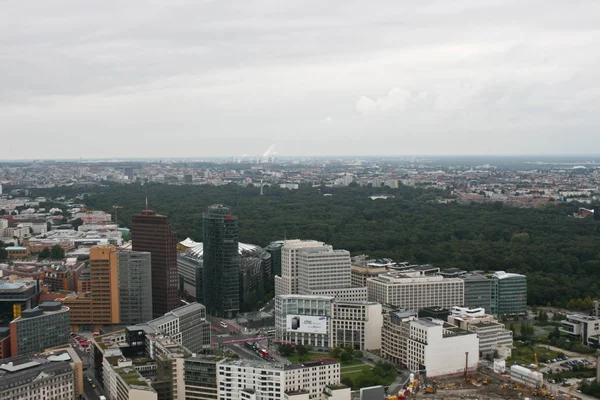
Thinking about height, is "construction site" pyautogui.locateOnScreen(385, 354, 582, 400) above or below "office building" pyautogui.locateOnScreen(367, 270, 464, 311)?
below

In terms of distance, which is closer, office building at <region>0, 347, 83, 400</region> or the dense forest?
office building at <region>0, 347, 83, 400</region>

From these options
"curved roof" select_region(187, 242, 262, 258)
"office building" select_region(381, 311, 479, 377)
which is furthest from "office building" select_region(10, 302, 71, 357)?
"curved roof" select_region(187, 242, 262, 258)

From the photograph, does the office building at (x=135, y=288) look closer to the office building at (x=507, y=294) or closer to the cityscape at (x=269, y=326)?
the cityscape at (x=269, y=326)

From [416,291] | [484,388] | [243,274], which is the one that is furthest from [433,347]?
[243,274]

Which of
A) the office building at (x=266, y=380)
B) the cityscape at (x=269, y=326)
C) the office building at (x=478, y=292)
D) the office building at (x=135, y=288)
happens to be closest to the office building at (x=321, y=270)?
the cityscape at (x=269, y=326)

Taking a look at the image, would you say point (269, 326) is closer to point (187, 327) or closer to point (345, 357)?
point (187, 327)

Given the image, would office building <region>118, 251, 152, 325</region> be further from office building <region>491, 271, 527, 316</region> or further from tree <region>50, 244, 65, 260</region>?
tree <region>50, 244, 65, 260</region>
